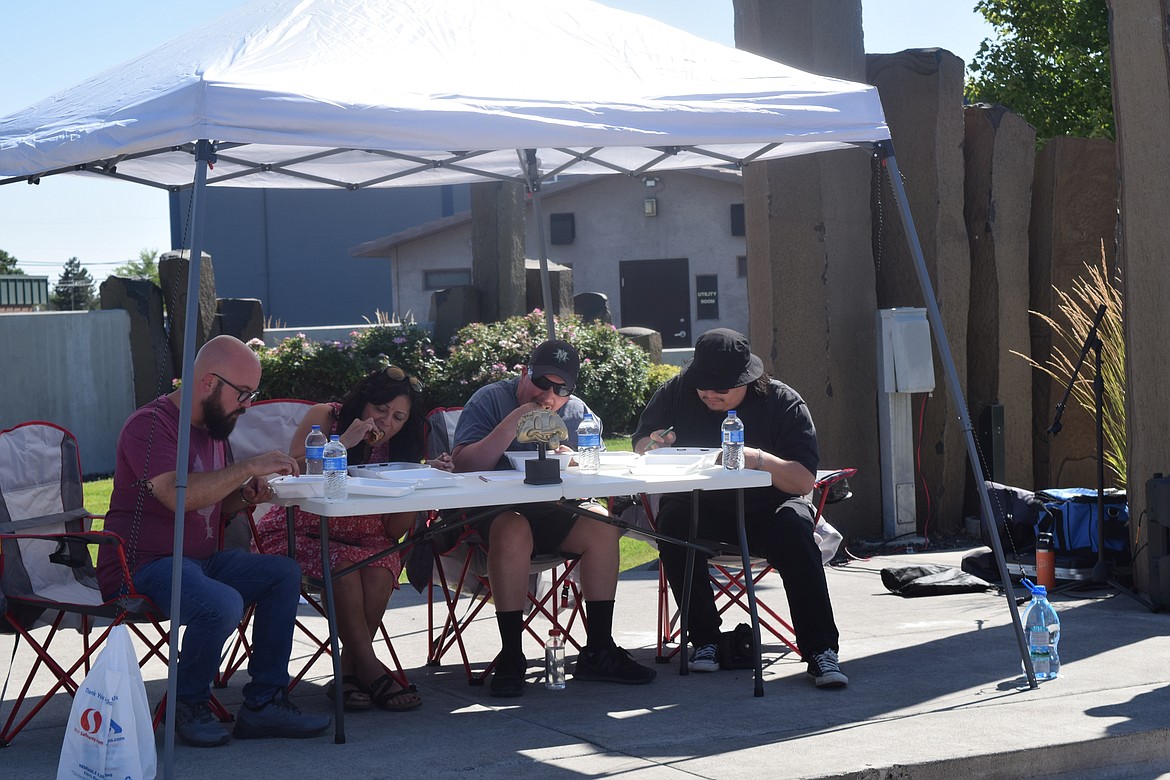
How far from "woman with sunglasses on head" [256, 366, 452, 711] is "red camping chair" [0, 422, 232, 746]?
1.62ft

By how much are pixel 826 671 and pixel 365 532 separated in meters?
1.71

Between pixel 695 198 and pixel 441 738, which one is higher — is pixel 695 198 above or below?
above

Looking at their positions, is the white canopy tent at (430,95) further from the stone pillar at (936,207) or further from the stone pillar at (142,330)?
the stone pillar at (142,330)

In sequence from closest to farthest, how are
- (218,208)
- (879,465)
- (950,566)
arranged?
(950,566)
(879,465)
(218,208)

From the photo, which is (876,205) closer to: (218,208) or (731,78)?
(731,78)

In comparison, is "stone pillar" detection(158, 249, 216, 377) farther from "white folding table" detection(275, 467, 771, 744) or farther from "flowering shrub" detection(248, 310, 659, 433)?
"white folding table" detection(275, 467, 771, 744)

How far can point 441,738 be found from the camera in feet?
13.9

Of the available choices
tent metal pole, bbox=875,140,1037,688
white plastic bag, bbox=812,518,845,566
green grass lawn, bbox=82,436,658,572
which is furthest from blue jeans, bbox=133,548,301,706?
green grass lawn, bbox=82,436,658,572

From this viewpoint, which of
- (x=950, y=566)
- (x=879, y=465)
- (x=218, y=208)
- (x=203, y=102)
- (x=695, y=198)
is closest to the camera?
(x=203, y=102)

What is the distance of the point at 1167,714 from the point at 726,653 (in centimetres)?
156

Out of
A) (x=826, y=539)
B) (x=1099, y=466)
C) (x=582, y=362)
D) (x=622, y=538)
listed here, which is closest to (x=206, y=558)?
(x=826, y=539)

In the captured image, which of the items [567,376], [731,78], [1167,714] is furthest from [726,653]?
[731,78]

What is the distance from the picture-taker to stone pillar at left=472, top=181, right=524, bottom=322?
14938 millimetres

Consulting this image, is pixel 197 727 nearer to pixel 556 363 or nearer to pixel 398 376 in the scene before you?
pixel 398 376
